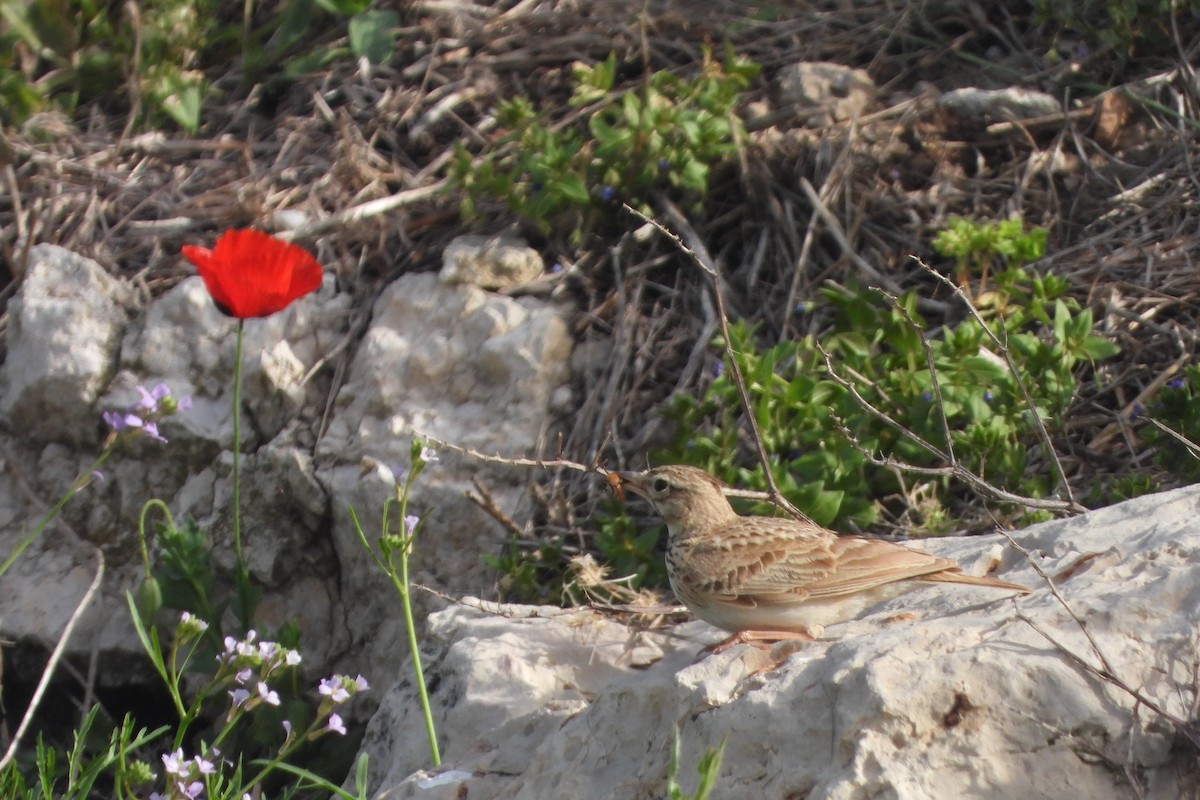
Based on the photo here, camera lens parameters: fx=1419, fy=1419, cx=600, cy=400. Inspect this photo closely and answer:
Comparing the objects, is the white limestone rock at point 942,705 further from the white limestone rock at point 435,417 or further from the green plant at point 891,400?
the white limestone rock at point 435,417

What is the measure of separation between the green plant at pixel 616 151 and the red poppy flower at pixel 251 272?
68.6 inches

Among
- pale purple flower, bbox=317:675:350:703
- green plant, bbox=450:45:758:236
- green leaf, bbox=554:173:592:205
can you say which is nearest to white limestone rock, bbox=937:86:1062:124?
green plant, bbox=450:45:758:236

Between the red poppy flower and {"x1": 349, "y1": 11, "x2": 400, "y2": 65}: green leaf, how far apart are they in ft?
9.91

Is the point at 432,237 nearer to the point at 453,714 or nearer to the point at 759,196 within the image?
the point at 759,196

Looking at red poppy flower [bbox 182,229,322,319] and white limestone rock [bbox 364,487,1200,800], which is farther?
red poppy flower [bbox 182,229,322,319]

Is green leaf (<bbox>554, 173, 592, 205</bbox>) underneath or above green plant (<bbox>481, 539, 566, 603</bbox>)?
above

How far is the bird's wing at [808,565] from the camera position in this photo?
12.9 ft

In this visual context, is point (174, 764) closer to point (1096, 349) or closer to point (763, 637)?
point (763, 637)

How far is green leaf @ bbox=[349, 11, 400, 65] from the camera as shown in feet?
24.8

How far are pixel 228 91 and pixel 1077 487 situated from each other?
4.89 metres

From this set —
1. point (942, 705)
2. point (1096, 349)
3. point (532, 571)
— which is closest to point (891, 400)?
point (1096, 349)

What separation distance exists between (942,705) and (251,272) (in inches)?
110

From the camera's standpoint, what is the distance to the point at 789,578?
13.3 feet

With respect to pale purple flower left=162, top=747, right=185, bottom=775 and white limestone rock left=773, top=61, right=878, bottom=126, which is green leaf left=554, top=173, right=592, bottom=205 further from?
pale purple flower left=162, top=747, right=185, bottom=775
